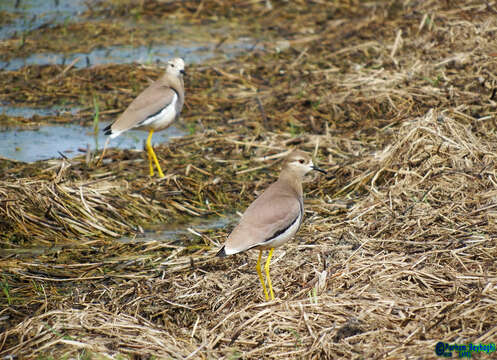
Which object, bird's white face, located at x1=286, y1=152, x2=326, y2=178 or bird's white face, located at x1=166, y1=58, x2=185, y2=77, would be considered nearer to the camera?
bird's white face, located at x1=286, y1=152, x2=326, y2=178

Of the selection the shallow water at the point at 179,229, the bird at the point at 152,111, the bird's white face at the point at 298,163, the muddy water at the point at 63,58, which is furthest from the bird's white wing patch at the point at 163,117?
the bird's white face at the point at 298,163

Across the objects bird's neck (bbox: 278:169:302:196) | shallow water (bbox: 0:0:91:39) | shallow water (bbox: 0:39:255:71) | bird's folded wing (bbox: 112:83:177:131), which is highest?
bird's neck (bbox: 278:169:302:196)

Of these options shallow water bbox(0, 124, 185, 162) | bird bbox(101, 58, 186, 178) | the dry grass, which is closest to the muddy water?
shallow water bbox(0, 124, 185, 162)

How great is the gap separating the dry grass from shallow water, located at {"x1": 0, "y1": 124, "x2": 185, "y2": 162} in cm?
45

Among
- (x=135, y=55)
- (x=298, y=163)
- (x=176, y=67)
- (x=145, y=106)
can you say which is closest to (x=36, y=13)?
(x=135, y=55)

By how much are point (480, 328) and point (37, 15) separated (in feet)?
38.4

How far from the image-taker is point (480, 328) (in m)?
4.18

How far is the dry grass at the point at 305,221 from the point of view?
14.4 feet

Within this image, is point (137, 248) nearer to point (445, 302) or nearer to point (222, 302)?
point (222, 302)

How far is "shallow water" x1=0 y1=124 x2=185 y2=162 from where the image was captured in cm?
845

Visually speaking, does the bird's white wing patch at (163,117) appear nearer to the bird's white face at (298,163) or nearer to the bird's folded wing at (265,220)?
the bird's white face at (298,163)

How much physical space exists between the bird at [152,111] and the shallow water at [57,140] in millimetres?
438

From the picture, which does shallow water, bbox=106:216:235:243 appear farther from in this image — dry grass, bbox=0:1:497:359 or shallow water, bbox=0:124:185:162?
shallow water, bbox=0:124:185:162

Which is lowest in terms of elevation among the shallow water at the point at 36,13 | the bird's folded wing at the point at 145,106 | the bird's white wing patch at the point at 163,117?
the shallow water at the point at 36,13
